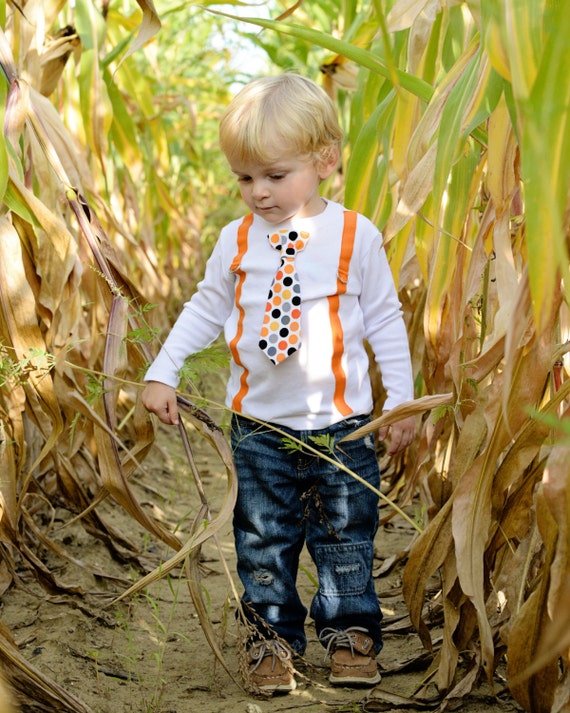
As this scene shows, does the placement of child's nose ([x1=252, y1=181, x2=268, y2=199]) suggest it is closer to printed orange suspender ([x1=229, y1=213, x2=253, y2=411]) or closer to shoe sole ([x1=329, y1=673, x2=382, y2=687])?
printed orange suspender ([x1=229, y1=213, x2=253, y2=411])

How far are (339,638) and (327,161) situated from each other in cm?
65

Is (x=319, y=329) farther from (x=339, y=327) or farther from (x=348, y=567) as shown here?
(x=348, y=567)

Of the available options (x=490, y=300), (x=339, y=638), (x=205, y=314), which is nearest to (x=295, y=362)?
(x=205, y=314)

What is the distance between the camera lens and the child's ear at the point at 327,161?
4.30 feet

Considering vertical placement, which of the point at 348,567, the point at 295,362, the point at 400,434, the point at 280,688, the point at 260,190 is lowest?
the point at 280,688

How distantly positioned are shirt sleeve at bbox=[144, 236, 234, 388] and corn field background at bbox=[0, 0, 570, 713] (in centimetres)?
6

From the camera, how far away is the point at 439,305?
3.74 feet

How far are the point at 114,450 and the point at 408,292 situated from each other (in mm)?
857

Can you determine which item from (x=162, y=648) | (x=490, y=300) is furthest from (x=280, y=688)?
(x=490, y=300)

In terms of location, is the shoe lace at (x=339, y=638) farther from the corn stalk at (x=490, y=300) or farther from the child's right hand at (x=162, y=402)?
the child's right hand at (x=162, y=402)

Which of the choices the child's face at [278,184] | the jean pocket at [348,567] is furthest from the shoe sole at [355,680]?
the child's face at [278,184]

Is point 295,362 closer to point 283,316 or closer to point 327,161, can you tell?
point 283,316

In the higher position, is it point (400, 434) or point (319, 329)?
point (319, 329)

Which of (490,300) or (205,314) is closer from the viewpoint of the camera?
(490,300)
